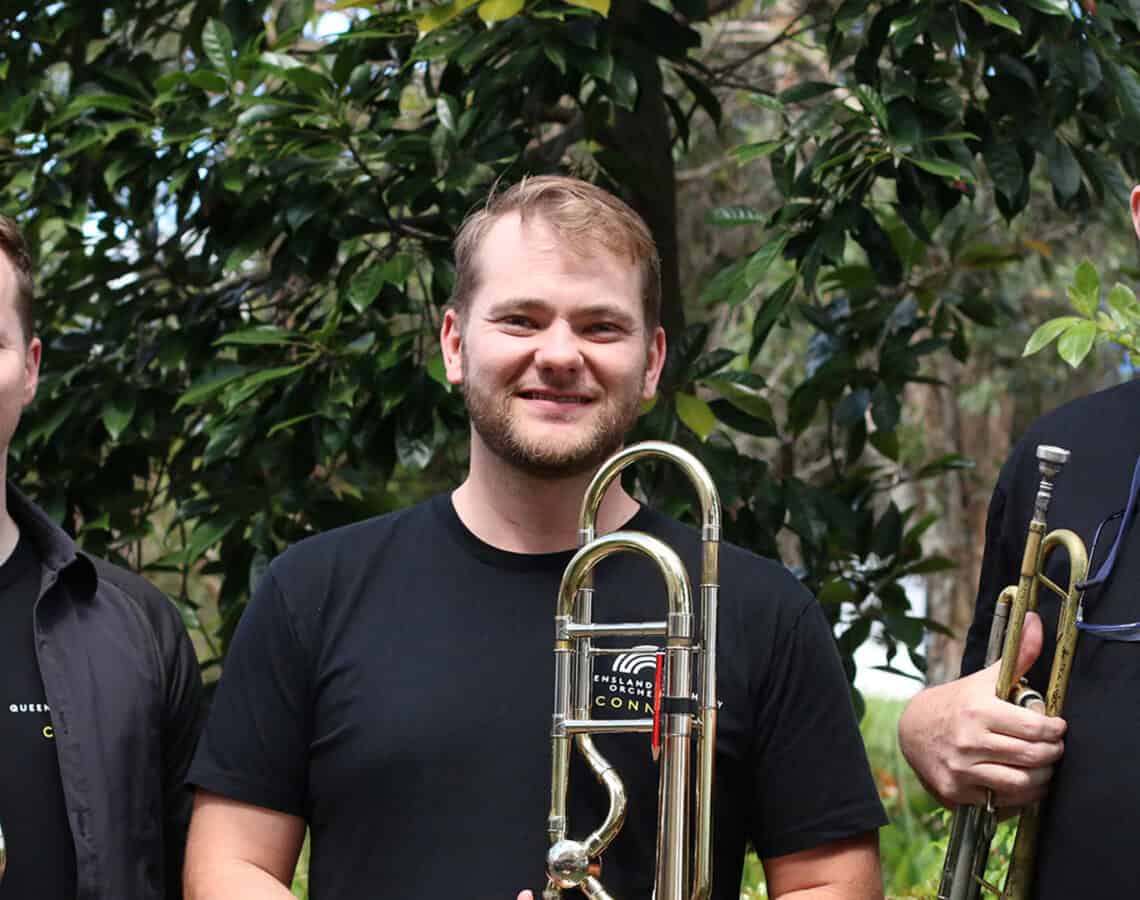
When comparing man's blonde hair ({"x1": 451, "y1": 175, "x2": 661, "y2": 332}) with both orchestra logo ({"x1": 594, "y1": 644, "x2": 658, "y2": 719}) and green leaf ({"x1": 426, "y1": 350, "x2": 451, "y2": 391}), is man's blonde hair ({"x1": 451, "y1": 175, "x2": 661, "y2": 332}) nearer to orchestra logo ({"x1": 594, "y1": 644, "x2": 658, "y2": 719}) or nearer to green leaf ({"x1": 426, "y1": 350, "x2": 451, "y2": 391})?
orchestra logo ({"x1": 594, "y1": 644, "x2": 658, "y2": 719})

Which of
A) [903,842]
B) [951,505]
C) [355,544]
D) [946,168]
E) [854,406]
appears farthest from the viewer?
[951,505]

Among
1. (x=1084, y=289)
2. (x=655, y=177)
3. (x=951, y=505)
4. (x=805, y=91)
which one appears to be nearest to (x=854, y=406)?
(x=655, y=177)

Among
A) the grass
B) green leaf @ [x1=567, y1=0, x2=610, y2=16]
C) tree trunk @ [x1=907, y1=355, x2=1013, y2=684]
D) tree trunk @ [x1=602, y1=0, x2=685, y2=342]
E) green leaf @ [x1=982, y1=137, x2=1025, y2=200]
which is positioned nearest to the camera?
green leaf @ [x1=567, y1=0, x2=610, y2=16]

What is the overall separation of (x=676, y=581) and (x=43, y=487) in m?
2.56

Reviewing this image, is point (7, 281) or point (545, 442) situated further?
point (7, 281)

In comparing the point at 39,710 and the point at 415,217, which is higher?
the point at 415,217

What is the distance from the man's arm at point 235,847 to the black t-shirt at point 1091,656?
3.80 feet

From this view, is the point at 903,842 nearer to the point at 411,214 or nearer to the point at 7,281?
the point at 411,214

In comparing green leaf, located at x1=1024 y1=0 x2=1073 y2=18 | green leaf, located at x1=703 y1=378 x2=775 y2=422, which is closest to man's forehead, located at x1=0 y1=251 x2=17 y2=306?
green leaf, located at x1=703 y1=378 x2=775 y2=422

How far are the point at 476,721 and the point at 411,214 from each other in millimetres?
1973

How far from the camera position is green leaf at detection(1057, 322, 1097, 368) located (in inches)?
125

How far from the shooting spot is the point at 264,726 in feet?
9.01

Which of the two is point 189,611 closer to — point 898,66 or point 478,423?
point 478,423

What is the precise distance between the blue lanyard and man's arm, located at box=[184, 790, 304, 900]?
1.26 m
